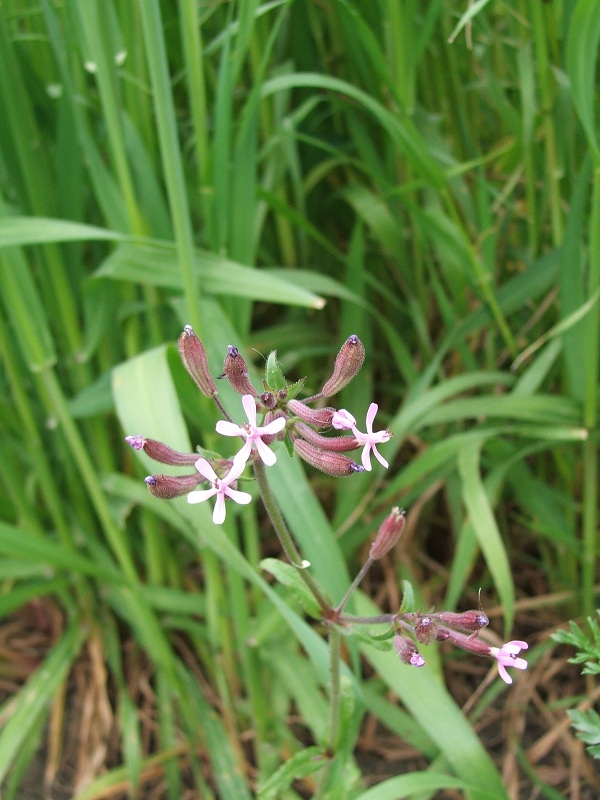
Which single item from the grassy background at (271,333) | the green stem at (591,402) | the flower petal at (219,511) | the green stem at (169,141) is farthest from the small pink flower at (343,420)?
the green stem at (591,402)

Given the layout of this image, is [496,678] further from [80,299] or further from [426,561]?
[80,299]

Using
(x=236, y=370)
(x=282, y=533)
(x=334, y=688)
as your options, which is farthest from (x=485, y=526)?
(x=236, y=370)

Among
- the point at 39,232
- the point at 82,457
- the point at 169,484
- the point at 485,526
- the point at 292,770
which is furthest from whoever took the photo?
the point at 82,457

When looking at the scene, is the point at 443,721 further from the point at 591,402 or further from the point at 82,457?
the point at 82,457

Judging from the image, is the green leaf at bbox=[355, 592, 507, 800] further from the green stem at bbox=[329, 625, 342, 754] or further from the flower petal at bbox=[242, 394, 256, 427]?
the flower petal at bbox=[242, 394, 256, 427]

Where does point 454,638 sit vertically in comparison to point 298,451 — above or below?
below

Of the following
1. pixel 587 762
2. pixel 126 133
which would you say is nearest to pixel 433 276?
pixel 126 133
